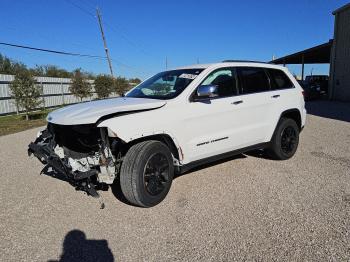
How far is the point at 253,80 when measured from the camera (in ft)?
19.2

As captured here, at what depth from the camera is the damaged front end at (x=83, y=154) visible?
4125 mm

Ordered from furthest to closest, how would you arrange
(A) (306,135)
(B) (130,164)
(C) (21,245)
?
(A) (306,135)
(B) (130,164)
(C) (21,245)

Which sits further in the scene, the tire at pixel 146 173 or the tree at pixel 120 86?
the tree at pixel 120 86

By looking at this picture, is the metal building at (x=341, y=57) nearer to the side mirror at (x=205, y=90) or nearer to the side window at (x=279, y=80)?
the side window at (x=279, y=80)

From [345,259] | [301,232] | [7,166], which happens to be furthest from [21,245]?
[7,166]

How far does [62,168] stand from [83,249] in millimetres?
1176

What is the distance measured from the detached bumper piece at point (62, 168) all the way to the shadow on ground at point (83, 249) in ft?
1.85

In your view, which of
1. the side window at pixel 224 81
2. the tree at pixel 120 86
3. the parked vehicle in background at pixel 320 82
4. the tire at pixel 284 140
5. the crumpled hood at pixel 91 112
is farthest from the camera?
the tree at pixel 120 86

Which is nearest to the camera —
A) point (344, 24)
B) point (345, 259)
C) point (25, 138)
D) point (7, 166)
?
point (345, 259)

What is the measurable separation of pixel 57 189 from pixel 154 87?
2.21m

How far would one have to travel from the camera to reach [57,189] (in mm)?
5344

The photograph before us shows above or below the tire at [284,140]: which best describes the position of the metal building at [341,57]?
above

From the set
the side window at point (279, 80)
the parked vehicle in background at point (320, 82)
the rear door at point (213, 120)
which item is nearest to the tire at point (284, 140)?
the side window at point (279, 80)

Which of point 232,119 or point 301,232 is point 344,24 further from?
point 301,232
